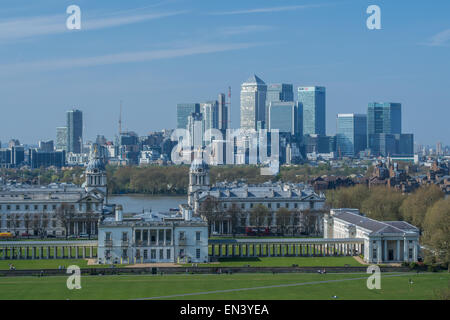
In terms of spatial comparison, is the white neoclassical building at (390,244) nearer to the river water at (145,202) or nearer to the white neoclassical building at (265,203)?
the white neoclassical building at (265,203)

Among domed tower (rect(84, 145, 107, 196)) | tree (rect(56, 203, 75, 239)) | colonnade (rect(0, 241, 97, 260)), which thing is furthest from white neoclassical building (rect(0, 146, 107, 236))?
colonnade (rect(0, 241, 97, 260))

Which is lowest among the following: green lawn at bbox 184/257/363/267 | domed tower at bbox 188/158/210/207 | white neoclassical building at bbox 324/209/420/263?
green lawn at bbox 184/257/363/267

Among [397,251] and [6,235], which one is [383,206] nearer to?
[397,251]

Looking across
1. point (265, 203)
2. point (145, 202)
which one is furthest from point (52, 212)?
point (145, 202)

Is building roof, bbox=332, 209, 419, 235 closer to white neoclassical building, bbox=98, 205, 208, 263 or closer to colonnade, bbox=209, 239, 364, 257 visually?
colonnade, bbox=209, 239, 364, 257

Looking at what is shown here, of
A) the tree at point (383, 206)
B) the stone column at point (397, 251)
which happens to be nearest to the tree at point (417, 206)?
the tree at point (383, 206)
